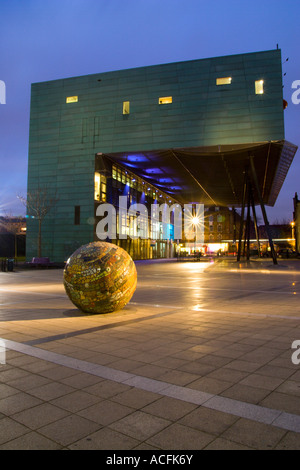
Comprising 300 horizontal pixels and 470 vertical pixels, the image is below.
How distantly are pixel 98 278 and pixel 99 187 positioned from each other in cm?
3269

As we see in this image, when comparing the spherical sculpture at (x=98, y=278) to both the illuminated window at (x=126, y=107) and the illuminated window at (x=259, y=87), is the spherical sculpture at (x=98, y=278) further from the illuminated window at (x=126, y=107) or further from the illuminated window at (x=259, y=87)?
the illuminated window at (x=126, y=107)

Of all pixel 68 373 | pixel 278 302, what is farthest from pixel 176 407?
pixel 278 302

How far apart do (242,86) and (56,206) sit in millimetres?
23727

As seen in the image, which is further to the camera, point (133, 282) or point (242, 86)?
point (242, 86)

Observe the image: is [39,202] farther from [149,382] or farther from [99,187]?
[149,382]

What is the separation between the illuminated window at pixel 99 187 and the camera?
39166mm

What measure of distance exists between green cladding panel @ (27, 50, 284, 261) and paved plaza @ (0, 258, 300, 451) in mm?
29689

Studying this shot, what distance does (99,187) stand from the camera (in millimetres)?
39906

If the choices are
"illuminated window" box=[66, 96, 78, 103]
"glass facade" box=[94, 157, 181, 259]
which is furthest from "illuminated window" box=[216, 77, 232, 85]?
"illuminated window" box=[66, 96, 78, 103]

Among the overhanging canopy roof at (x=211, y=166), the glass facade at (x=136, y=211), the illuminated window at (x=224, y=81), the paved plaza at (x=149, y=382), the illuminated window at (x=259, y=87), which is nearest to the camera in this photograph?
the paved plaza at (x=149, y=382)

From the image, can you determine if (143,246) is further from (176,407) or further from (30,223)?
(176,407)

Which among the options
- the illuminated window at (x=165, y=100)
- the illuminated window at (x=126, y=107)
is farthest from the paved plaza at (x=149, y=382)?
the illuminated window at (x=126, y=107)

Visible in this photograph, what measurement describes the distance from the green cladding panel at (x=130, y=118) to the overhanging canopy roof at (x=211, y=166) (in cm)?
171

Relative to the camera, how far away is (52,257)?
3991cm
